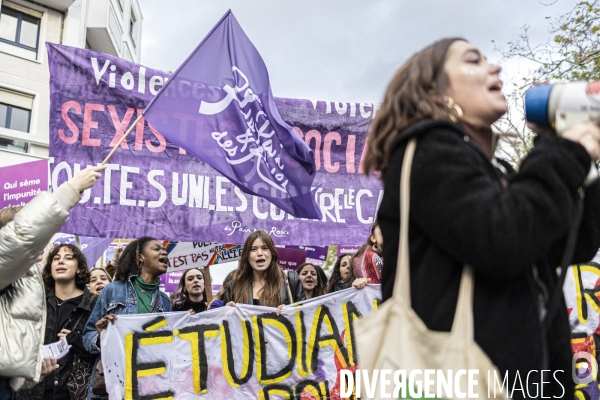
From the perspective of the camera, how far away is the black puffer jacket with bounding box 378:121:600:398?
3.93 ft

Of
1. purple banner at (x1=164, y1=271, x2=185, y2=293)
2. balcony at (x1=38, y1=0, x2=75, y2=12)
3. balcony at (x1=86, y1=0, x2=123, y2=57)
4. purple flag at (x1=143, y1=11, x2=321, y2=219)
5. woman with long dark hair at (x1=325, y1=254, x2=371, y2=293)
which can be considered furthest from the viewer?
balcony at (x1=86, y1=0, x2=123, y2=57)

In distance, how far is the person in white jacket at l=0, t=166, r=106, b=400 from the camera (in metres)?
2.78

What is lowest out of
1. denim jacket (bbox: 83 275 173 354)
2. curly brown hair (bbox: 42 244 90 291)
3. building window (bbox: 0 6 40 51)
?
denim jacket (bbox: 83 275 173 354)

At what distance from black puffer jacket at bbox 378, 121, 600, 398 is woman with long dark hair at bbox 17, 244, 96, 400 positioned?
14.0 feet

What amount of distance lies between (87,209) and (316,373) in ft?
7.99

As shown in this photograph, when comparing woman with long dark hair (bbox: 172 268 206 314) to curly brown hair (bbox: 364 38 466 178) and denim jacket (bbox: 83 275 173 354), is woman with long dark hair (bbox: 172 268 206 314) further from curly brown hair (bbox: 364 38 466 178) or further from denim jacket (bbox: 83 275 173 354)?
curly brown hair (bbox: 364 38 466 178)

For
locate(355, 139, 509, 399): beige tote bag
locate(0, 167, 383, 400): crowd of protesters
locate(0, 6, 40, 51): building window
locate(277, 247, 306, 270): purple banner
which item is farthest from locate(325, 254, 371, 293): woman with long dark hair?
locate(0, 6, 40, 51): building window

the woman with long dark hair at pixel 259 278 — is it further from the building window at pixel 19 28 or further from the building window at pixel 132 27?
the building window at pixel 132 27

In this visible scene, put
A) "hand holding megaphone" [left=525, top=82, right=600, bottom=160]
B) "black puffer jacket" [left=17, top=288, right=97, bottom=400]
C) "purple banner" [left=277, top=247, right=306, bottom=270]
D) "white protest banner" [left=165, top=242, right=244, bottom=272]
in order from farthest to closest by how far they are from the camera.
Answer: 1. "purple banner" [left=277, top=247, right=306, bottom=270]
2. "white protest banner" [left=165, top=242, right=244, bottom=272]
3. "black puffer jacket" [left=17, top=288, right=97, bottom=400]
4. "hand holding megaphone" [left=525, top=82, right=600, bottom=160]

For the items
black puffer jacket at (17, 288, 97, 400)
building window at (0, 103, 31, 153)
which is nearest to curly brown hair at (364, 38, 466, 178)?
black puffer jacket at (17, 288, 97, 400)

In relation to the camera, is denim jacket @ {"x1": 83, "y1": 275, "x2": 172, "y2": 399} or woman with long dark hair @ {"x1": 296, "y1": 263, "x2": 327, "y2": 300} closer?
denim jacket @ {"x1": 83, "y1": 275, "x2": 172, "y2": 399}

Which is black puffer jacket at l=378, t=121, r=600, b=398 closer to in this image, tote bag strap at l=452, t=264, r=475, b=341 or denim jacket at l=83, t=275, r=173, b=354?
tote bag strap at l=452, t=264, r=475, b=341

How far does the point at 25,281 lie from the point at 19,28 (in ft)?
69.9

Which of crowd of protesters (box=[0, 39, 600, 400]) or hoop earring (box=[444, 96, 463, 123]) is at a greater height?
hoop earring (box=[444, 96, 463, 123])
